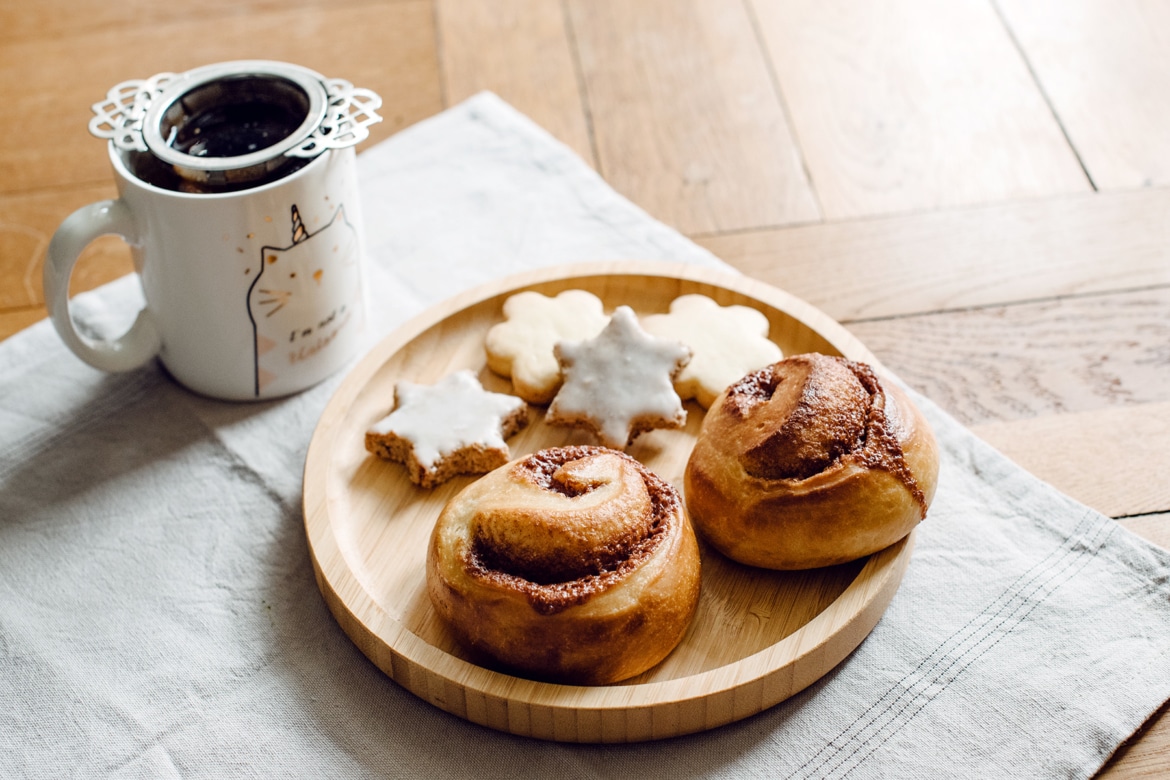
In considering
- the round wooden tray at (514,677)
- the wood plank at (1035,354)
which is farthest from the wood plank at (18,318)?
the wood plank at (1035,354)

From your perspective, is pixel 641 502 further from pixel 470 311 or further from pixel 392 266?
pixel 392 266

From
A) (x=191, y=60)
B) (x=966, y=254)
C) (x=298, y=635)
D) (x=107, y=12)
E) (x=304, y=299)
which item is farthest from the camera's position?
(x=107, y=12)

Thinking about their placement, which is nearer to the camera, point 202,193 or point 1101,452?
point 202,193

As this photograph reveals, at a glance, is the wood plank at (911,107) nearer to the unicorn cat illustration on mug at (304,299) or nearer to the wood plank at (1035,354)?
the wood plank at (1035,354)

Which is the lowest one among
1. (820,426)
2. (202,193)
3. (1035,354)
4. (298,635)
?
(298,635)

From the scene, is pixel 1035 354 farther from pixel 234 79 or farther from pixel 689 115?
pixel 234 79

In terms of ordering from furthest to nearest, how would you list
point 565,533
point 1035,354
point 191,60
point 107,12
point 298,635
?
point 107,12 → point 191,60 → point 1035,354 → point 298,635 → point 565,533

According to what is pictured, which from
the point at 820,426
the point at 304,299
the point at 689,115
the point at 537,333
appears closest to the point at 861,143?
the point at 689,115
